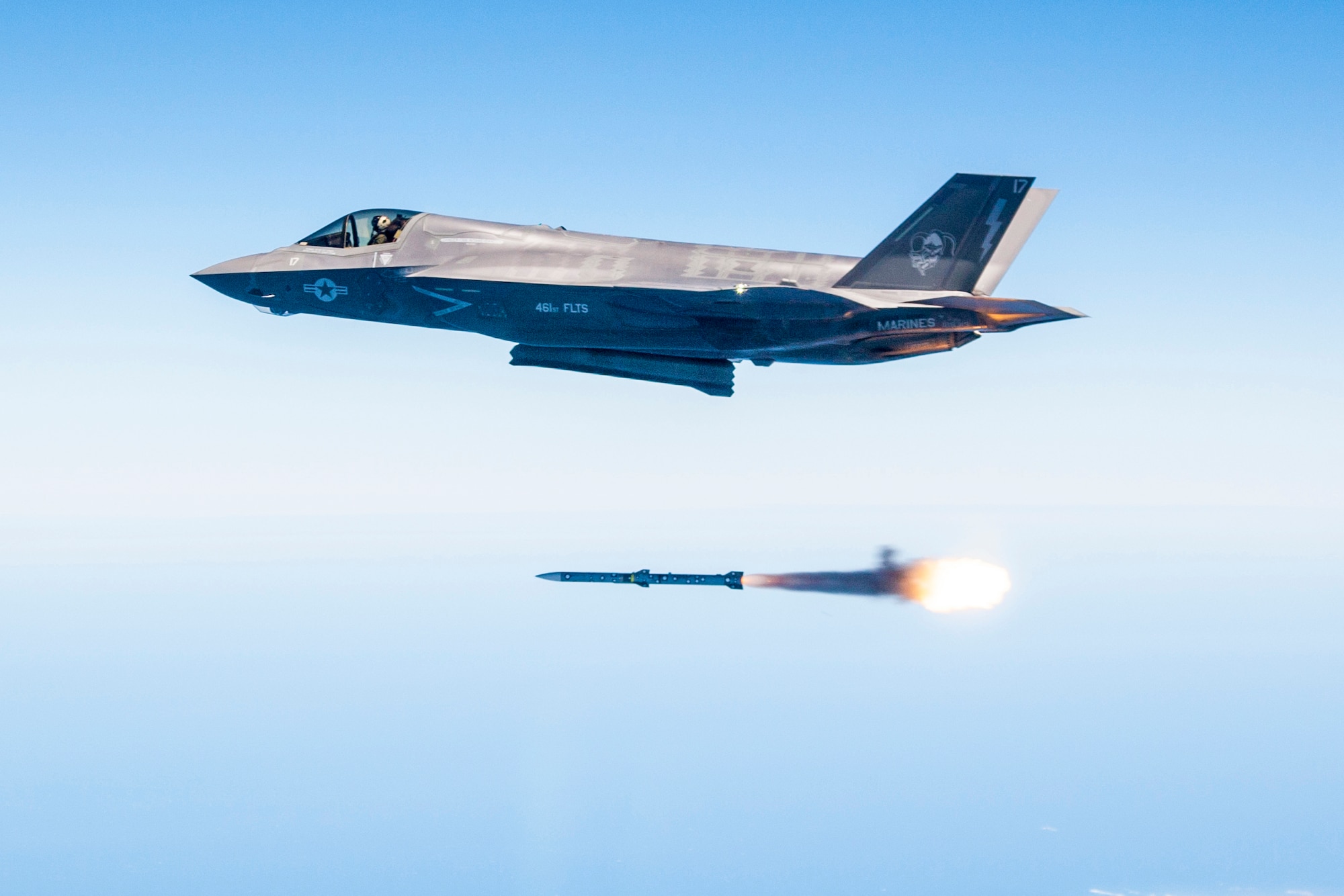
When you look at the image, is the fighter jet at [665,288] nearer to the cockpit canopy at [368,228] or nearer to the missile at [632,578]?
the cockpit canopy at [368,228]

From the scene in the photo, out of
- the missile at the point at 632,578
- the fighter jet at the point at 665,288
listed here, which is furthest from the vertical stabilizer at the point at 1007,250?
the missile at the point at 632,578

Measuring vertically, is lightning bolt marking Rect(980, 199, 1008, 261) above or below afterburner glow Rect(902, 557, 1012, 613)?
above

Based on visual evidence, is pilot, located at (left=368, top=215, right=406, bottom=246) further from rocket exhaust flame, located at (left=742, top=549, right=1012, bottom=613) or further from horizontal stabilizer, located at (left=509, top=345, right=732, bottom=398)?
rocket exhaust flame, located at (left=742, top=549, right=1012, bottom=613)

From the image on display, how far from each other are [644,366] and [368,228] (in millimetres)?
9711

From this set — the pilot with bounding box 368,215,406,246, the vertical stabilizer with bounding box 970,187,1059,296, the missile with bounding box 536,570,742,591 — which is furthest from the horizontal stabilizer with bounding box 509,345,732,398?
the missile with bounding box 536,570,742,591

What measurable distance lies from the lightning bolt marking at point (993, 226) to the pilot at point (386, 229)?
1664 centimetres

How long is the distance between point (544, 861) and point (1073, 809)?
3831 inches

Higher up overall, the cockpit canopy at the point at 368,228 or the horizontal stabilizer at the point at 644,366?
the cockpit canopy at the point at 368,228

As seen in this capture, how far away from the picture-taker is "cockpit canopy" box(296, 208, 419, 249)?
2722cm

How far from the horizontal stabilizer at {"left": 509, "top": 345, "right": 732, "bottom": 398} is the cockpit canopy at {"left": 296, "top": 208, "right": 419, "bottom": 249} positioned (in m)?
5.83

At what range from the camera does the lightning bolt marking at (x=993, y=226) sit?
21172 millimetres

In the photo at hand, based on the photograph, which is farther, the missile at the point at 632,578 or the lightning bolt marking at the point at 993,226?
the missile at the point at 632,578

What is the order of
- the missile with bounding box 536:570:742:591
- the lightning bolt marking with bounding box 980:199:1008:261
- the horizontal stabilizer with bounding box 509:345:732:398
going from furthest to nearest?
the missile with bounding box 536:570:742:591, the horizontal stabilizer with bounding box 509:345:732:398, the lightning bolt marking with bounding box 980:199:1008:261

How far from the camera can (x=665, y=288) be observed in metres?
22.5
